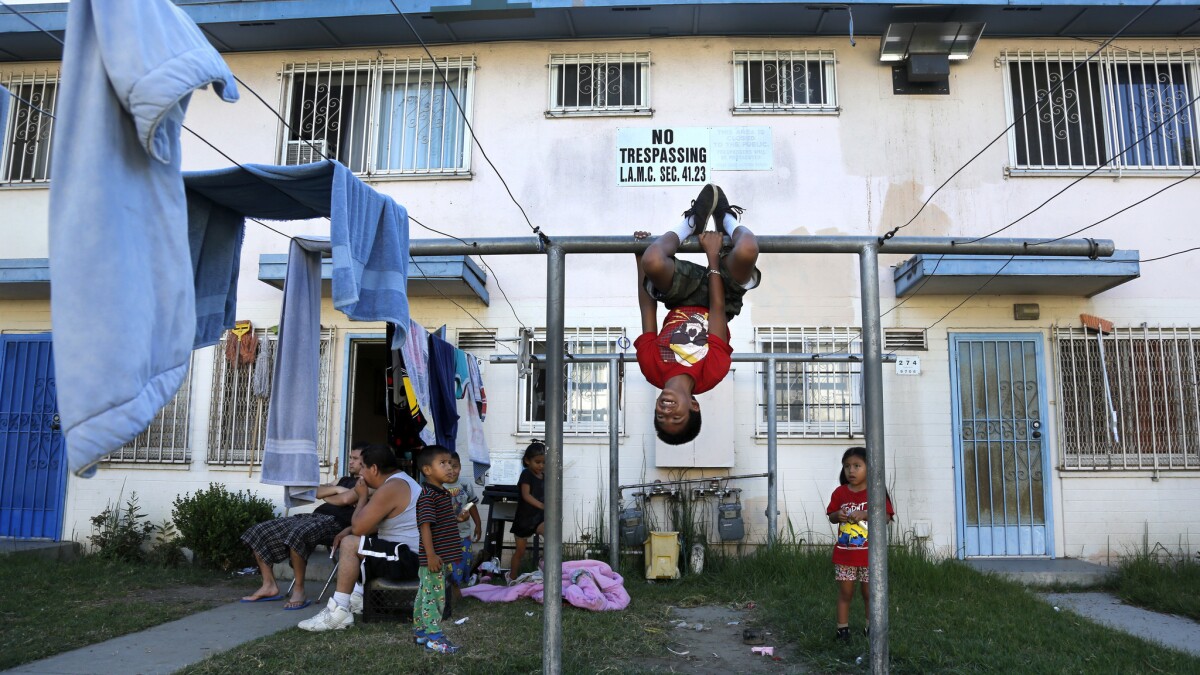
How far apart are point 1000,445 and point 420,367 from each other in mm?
6599

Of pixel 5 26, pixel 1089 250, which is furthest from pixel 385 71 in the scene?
pixel 1089 250

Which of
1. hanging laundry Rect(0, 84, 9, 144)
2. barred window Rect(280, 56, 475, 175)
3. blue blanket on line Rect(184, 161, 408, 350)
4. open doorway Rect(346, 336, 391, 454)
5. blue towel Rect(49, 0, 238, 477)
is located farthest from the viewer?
open doorway Rect(346, 336, 391, 454)

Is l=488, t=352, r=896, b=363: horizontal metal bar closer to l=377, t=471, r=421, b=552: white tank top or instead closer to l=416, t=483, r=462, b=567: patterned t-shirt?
l=377, t=471, r=421, b=552: white tank top

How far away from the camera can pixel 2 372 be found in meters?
10.3

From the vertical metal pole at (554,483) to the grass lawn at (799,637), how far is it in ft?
2.99

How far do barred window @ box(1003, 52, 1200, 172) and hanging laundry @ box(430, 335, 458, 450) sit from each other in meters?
7.08

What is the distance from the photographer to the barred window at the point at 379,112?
10.4 meters

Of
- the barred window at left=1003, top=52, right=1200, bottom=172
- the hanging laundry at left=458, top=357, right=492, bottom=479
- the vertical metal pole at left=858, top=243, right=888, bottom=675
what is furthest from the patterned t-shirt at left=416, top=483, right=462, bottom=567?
the barred window at left=1003, top=52, right=1200, bottom=172

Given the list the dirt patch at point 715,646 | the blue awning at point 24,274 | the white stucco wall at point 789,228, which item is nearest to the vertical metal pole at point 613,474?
the white stucco wall at point 789,228

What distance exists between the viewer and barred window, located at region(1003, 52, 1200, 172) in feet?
32.4

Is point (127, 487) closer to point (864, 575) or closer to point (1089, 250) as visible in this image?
point (864, 575)

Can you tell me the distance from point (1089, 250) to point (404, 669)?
4.99 m

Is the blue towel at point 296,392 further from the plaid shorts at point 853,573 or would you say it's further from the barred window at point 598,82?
the barred window at point 598,82

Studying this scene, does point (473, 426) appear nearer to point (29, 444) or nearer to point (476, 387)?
point (476, 387)
